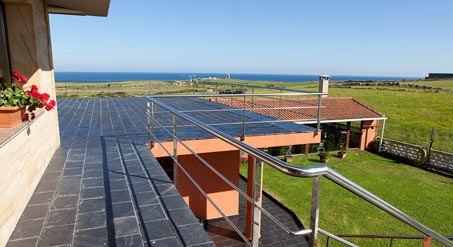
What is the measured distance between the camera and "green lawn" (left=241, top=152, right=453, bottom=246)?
9.16m

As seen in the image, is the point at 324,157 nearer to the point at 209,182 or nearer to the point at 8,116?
the point at 209,182

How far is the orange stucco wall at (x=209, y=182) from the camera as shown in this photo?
7.47 meters

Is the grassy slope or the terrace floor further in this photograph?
the grassy slope

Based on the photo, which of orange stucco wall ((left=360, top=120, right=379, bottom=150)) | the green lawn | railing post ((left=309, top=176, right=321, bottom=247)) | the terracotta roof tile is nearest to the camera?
railing post ((left=309, top=176, right=321, bottom=247))

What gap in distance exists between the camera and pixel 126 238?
2.17 metres

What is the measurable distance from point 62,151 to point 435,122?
86.3 ft

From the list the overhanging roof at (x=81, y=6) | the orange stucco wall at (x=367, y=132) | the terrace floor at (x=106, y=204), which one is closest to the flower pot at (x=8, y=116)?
the terrace floor at (x=106, y=204)

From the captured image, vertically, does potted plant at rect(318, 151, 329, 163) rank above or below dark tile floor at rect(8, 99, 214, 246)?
below

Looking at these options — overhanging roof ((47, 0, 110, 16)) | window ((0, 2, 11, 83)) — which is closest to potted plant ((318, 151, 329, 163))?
overhanging roof ((47, 0, 110, 16))

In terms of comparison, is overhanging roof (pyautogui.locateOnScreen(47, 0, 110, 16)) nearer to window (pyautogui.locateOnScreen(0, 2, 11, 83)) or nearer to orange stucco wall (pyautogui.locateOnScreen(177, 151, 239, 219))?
window (pyautogui.locateOnScreen(0, 2, 11, 83))

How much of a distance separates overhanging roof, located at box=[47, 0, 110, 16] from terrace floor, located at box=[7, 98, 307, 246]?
2.36 meters

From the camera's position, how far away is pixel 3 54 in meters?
3.49

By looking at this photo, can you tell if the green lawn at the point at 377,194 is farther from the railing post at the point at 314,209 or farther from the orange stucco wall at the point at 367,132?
the railing post at the point at 314,209

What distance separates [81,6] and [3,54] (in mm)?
1876
